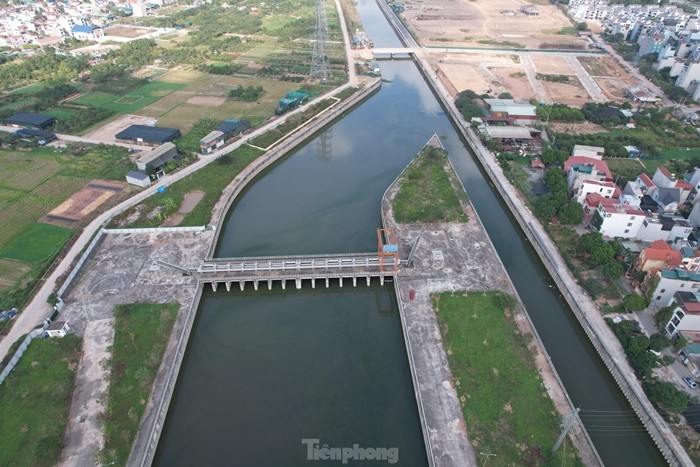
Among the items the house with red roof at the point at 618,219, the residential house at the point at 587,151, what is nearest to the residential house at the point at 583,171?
the residential house at the point at 587,151

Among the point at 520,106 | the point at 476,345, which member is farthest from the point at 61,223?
the point at 520,106

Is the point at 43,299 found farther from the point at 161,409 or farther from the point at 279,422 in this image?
the point at 279,422

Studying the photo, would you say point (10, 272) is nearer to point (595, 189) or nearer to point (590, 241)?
point (590, 241)

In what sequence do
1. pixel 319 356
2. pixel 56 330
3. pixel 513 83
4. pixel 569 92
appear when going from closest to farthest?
1. pixel 56 330
2. pixel 319 356
3. pixel 569 92
4. pixel 513 83

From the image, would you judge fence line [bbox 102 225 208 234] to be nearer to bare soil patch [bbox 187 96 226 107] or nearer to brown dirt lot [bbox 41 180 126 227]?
brown dirt lot [bbox 41 180 126 227]

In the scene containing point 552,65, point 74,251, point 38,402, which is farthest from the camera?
point 552,65

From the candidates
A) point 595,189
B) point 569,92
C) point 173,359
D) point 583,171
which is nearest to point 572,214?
point 595,189

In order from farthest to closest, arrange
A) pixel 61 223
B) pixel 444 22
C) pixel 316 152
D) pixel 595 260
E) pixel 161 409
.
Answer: pixel 444 22
pixel 316 152
pixel 61 223
pixel 595 260
pixel 161 409

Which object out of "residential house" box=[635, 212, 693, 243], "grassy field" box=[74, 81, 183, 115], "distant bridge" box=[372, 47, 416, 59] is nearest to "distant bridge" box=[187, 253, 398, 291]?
"residential house" box=[635, 212, 693, 243]
